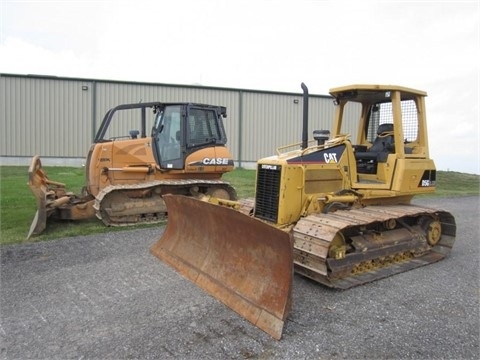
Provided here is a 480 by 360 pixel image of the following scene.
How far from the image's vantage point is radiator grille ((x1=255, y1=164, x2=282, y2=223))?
19.0 ft

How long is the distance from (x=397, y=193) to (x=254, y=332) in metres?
3.50

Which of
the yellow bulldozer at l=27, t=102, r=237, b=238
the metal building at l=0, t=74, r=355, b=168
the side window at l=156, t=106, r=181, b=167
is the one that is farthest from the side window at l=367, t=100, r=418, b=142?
the metal building at l=0, t=74, r=355, b=168

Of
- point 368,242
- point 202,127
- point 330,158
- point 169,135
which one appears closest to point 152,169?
point 169,135

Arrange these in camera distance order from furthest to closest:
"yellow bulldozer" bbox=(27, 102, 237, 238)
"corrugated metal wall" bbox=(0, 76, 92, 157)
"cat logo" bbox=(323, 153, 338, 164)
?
1. "corrugated metal wall" bbox=(0, 76, 92, 157)
2. "yellow bulldozer" bbox=(27, 102, 237, 238)
3. "cat logo" bbox=(323, 153, 338, 164)

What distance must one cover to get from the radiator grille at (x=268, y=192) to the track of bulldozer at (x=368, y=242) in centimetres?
54

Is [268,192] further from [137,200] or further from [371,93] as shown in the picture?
[137,200]

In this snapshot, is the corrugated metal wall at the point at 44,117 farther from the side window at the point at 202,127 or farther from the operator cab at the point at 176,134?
the side window at the point at 202,127

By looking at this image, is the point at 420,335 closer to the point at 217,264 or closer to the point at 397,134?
the point at 217,264

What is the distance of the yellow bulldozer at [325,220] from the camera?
4551 millimetres

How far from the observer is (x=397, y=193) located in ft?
20.9

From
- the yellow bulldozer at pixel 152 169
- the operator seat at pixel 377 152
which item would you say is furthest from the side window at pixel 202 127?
the operator seat at pixel 377 152

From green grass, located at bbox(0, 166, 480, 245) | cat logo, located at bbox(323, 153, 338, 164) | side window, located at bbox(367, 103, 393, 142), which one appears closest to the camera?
cat logo, located at bbox(323, 153, 338, 164)

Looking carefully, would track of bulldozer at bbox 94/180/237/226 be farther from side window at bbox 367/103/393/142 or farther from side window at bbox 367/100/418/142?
side window at bbox 367/100/418/142

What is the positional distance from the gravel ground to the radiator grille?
0.97 m
